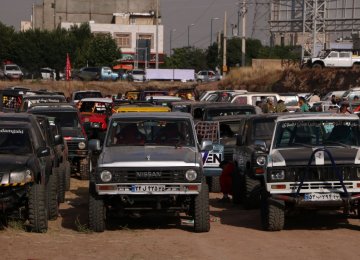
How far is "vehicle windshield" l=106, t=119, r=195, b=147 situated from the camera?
14938mm

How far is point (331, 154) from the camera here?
14.0 m

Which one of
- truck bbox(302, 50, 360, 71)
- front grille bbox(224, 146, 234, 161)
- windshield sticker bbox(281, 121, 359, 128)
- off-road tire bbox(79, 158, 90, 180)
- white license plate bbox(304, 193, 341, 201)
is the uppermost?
truck bbox(302, 50, 360, 71)

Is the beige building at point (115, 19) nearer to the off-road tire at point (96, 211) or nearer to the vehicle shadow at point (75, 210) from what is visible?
the vehicle shadow at point (75, 210)

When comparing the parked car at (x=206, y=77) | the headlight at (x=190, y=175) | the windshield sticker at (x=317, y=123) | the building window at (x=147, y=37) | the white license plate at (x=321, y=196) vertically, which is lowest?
the parked car at (x=206, y=77)

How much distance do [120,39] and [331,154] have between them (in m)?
120

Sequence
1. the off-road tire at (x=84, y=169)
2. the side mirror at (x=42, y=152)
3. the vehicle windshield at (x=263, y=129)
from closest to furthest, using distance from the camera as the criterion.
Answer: the side mirror at (x=42, y=152)
the vehicle windshield at (x=263, y=129)
the off-road tire at (x=84, y=169)

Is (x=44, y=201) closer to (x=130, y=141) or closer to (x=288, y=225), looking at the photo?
(x=130, y=141)

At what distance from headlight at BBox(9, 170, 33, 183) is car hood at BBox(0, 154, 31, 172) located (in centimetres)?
8

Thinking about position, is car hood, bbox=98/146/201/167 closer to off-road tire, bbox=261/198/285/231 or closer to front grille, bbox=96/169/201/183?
front grille, bbox=96/169/201/183

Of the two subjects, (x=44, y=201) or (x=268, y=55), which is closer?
(x=44, y=201)

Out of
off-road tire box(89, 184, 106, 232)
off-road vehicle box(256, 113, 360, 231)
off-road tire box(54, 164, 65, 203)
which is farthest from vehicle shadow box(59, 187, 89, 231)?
off-road vehicle box(256, 113, 360, 231)

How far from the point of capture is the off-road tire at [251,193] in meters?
17.1

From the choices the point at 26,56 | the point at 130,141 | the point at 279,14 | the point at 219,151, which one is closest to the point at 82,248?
the point at 130,141

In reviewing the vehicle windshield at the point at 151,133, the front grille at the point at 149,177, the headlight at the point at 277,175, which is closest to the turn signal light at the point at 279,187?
the headlight at the point at 277,175
